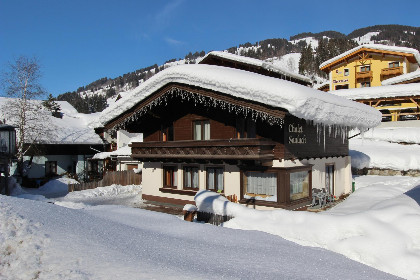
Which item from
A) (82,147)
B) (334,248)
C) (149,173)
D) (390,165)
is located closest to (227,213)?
(334,248)

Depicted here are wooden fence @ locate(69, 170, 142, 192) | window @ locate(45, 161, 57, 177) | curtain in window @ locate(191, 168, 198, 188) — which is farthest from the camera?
window @ locate(45, 161, 57, 177)

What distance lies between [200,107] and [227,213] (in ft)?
23.4

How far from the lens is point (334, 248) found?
7.67m

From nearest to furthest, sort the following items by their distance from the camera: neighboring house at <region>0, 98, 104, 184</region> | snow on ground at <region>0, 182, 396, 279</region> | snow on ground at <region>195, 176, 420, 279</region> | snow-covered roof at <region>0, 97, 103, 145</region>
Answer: snow on ground at <region>0, 182, 396, 279</region> → snow on ground at <region>195, 176, 420, 279</region> → neighboring house at <region>0, 98, 104, 184</region> → snow-covered roof at <region>0, 97, 103, 145</region>

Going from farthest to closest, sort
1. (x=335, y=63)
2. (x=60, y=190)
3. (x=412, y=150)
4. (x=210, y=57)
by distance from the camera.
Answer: (x=335, y=63)
(x=210, y=57)
(x=60, y=190)
(x=412, y=150)

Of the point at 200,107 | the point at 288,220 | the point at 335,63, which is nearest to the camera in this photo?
the point at 288,220

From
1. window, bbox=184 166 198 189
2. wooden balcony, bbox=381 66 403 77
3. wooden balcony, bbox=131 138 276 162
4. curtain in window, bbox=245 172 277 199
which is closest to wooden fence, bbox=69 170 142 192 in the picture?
wooden balcony, bbox=131 138 276 162

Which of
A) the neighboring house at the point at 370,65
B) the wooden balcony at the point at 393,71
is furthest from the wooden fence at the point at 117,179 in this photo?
the wooden balcony at the point at 393,71

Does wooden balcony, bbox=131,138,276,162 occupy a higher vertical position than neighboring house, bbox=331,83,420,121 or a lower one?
lower

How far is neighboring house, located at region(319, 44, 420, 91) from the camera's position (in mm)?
40156

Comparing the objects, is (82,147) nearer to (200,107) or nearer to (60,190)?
(60,190)

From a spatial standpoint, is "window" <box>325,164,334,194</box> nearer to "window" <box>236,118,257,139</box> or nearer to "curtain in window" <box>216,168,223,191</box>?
"window" <box>236,118,257,139</box>

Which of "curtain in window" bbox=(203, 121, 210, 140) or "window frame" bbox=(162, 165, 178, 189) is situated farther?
"window frame" bbox=(162, 165, 178, 189)

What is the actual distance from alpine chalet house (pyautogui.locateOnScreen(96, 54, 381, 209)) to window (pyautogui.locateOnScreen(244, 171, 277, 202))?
0.14 feet
